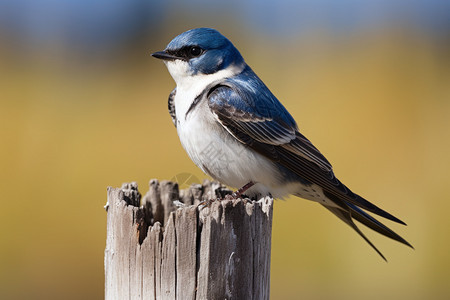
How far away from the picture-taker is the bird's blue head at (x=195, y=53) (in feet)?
11.1

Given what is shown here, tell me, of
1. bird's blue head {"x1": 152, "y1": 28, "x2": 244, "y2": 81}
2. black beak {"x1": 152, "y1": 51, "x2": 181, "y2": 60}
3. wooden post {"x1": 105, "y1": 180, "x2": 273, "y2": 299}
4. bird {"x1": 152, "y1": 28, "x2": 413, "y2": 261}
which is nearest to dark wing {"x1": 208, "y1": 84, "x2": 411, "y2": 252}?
bird {"x1": 152, "y1": 28, "x2": 413, "y2": 261}

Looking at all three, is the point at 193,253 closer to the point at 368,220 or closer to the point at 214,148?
the point at 214,148

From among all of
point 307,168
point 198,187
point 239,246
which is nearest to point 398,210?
point 307,168

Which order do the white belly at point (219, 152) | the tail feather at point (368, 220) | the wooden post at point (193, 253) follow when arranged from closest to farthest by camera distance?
1. the wooden post at point (193, 253)
2. the white belly at point (219, 152)
3. the tail feather at point (368, 220)

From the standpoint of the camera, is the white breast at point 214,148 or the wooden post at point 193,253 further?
the white breast at point 214,148

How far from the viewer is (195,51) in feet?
11.2

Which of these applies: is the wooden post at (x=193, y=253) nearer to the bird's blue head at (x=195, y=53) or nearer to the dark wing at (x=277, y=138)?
the dark wing at (x=277, y=138)

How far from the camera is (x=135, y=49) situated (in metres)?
8.30

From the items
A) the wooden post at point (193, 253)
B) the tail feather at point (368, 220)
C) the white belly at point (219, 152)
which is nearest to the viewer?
the wooden post at point (193, 253)

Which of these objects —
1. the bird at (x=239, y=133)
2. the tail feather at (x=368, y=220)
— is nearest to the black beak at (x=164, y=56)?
the bird at (x=239, y=133)

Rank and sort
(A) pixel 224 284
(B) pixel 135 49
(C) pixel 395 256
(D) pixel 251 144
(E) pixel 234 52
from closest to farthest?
1. (A) pixel 224 284
2. (D) pixel 251 144
3. (E) pixel 234 52
4. (C) pixel 395 256
5. (B) pixel 135 49

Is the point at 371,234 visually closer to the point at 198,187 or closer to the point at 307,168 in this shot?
the point at 307,168

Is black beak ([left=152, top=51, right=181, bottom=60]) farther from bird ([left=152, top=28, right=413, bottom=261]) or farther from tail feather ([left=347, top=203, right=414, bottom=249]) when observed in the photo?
tail feather ([left=347, top=203, right=414, bottom=249])

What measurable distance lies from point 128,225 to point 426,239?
4.59m
